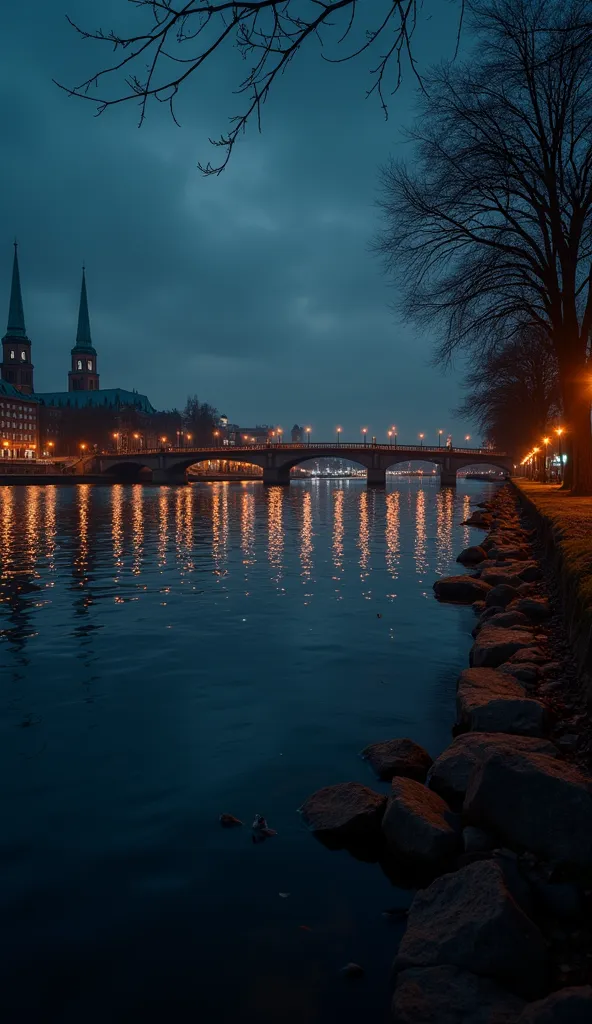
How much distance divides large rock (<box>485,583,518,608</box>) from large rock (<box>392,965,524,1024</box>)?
11204 mm

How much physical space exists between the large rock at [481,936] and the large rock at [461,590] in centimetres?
1355

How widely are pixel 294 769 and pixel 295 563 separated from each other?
17.4 meters

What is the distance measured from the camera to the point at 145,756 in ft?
26.8

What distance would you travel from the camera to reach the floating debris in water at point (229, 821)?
6531 millimetres

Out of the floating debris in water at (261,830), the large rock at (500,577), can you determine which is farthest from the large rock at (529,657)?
the large rock at (500,577)

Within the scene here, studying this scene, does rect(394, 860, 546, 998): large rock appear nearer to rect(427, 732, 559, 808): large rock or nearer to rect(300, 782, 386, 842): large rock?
rect(300, 782, 386, 842): large rock

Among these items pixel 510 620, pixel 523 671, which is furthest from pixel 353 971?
pixel 510 620

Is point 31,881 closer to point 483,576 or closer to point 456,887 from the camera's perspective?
point 456,887

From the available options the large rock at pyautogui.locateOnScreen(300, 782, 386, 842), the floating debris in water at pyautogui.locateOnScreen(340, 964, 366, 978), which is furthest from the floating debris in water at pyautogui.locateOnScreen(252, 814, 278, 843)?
the floating debris in water at pyautogui.locateOnScreen(340, 964, 366, 978)

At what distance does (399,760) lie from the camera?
7395 millimetres

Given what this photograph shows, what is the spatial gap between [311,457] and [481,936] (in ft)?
334

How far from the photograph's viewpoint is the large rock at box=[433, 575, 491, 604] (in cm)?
1783

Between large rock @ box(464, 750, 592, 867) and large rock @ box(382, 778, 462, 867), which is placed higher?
large rock @ box(464, 750, 592, 867)

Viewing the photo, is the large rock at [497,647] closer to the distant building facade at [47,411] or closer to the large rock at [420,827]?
the large rock at [420,827]
